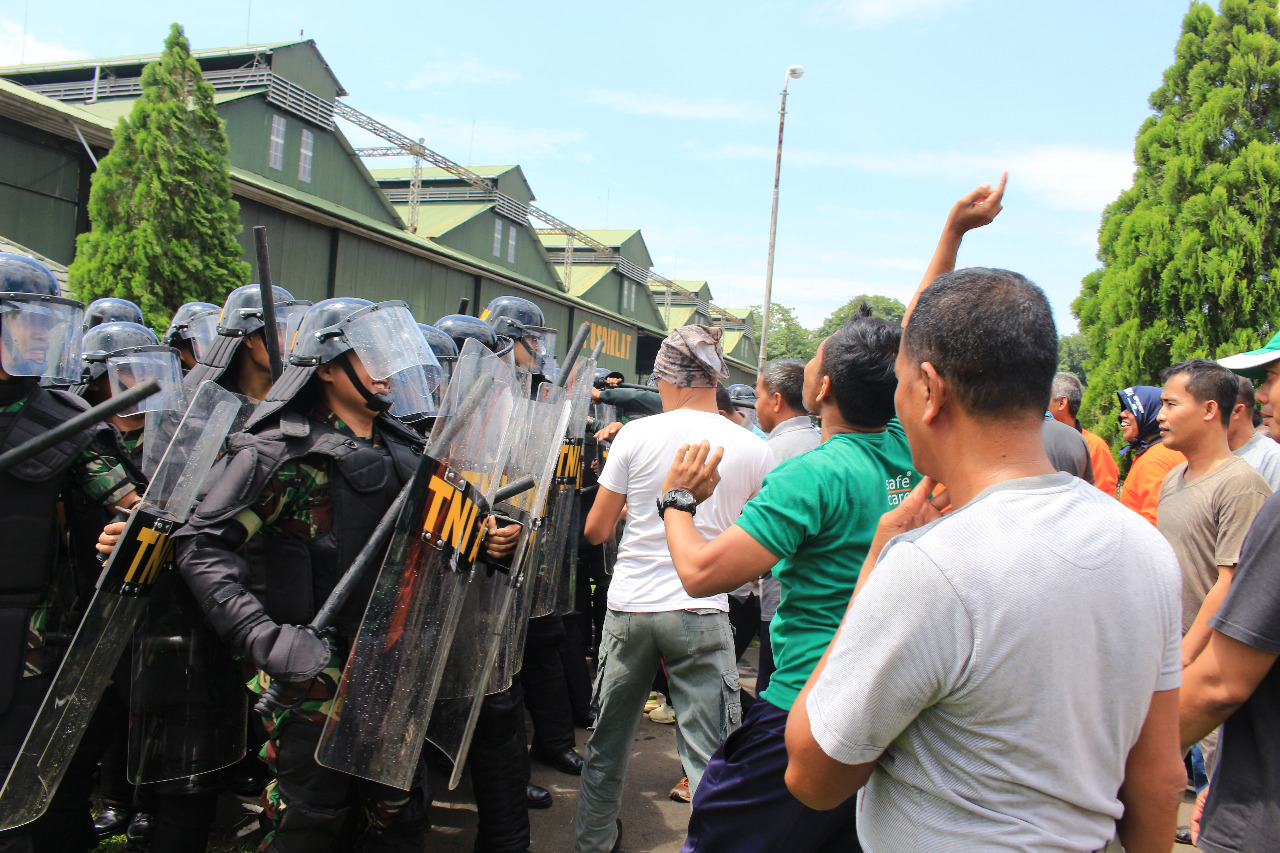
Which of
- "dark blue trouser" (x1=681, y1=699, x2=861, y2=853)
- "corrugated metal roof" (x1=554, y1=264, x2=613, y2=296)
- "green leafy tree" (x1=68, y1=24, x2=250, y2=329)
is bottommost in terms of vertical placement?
"dark blue trouser" (x1=681, y1=699, x2=861, y2=853)

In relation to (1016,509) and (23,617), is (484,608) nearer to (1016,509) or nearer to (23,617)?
(23,617)

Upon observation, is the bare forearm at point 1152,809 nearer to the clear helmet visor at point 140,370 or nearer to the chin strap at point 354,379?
the chin strap at point 354,379

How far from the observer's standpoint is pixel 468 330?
512cm

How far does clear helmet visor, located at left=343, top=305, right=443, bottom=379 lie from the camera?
2.79 metres

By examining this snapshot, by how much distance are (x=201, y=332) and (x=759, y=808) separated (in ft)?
14.4

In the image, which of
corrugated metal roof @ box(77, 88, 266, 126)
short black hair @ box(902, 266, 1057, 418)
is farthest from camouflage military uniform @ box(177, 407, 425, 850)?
corrugated metal roof @ box(77, 88, 266, 126)

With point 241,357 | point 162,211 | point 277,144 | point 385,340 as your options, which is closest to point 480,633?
point 385,340

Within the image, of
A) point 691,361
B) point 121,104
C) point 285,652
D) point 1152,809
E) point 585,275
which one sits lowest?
point 285,652

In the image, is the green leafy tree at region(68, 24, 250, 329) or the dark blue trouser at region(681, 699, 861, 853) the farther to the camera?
the green leafy tree at region(68, 24, 250, 329)

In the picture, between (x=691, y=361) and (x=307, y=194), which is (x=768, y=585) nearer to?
(x=691, y=361)

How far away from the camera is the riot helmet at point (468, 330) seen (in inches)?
193

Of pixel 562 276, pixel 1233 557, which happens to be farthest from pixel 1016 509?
pixel 562 276

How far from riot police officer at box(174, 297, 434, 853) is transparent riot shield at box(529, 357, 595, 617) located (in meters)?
1.26

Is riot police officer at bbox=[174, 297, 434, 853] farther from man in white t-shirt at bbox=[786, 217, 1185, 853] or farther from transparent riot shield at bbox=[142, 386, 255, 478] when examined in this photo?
man in white t-shirt at bbox=[786, 217, 1185, 853]
